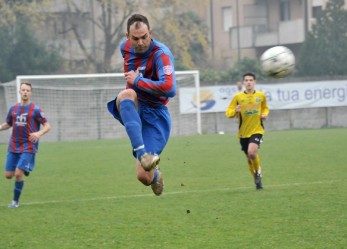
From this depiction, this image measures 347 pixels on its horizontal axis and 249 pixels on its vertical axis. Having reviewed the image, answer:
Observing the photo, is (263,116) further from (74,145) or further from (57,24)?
(57,24)

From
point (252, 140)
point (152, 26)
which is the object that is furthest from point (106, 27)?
point (252, 140)

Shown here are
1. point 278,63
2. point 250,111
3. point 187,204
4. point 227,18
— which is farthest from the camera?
point 227,18

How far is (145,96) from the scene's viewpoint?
871 cm

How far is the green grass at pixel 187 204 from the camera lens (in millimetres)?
9742

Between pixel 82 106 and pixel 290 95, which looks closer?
pixel 82 106

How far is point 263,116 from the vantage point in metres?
15.4

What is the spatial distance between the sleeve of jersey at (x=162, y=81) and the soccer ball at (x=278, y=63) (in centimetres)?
302

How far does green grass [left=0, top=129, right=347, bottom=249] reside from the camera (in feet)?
32.0

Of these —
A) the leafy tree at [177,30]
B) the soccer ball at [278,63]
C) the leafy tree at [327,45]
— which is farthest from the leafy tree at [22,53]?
the soccer ball at [278,63]

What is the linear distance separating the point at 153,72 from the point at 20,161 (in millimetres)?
5750

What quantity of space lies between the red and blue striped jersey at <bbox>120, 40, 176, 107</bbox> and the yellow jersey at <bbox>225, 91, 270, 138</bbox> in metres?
6.81

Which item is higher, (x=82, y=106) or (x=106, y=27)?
(x=106, y=27)

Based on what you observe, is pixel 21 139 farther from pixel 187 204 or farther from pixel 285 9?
pixel 285 9

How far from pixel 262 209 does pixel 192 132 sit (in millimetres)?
22587
